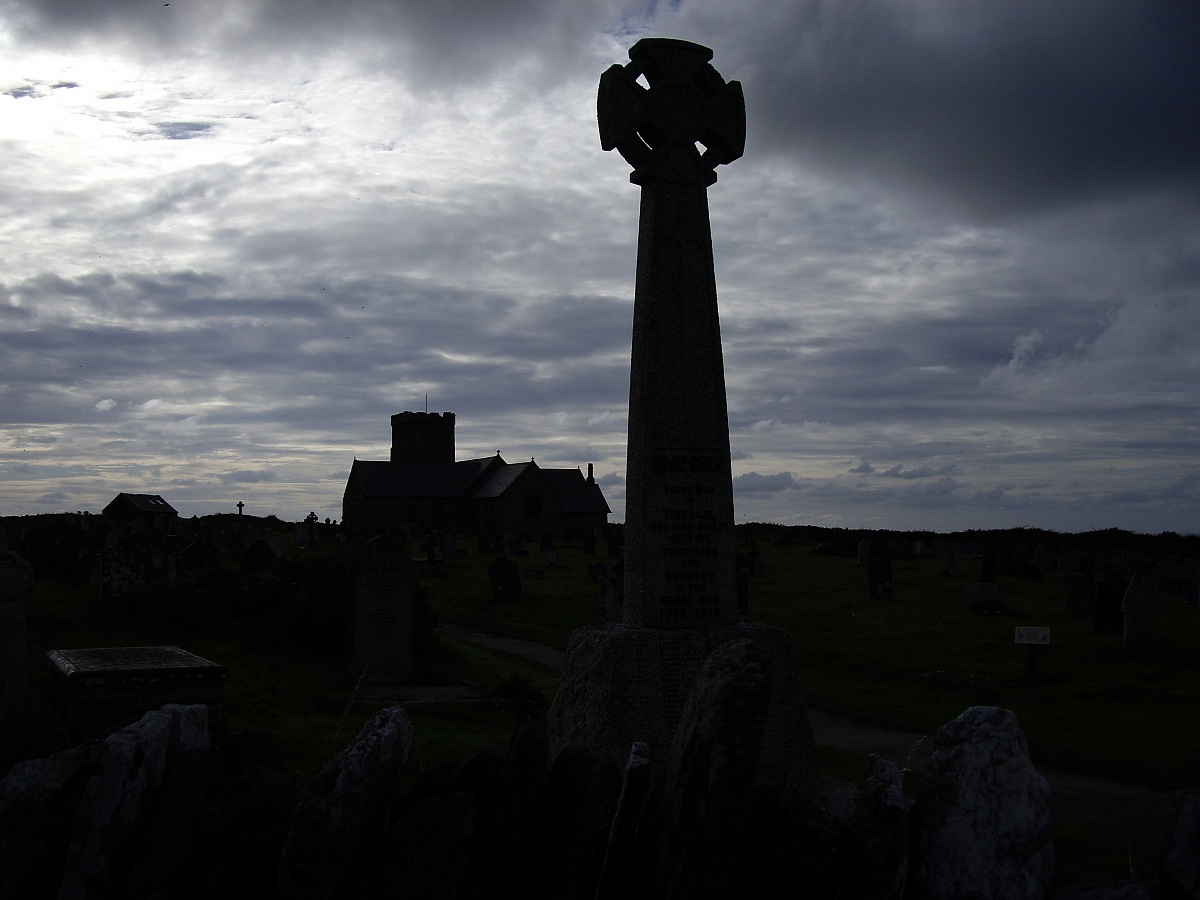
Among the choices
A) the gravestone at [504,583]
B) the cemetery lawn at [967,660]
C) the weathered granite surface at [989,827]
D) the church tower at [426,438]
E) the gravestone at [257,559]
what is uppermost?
the church tower at [426,438]

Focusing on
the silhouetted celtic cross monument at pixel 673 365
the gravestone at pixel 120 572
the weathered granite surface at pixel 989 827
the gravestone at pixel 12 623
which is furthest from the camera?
the gravestone at pixel 120 572

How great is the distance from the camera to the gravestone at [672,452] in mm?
6871

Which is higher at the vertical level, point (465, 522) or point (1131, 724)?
point (465, 522)

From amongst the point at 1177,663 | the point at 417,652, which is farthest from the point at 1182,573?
the point at 417,652

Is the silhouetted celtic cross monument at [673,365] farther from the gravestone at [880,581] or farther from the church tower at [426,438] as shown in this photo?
the church tower at [426,438]

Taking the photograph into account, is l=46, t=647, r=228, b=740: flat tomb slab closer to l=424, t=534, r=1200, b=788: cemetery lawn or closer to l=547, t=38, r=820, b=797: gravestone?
l=547, t=38, r=820, b=797: gravestone

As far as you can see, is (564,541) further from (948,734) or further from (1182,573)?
(948,734)

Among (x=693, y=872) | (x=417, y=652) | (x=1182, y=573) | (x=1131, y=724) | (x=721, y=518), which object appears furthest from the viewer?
(x=1182, y=573)

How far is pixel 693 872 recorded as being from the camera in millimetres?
3365

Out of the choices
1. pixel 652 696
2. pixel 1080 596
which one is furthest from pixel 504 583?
pixel 652 696

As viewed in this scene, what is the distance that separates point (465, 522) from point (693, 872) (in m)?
77.5

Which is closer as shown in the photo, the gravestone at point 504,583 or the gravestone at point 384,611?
the gravestone at point 384,611

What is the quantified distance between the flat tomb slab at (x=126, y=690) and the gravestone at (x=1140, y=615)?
14109 millimetres

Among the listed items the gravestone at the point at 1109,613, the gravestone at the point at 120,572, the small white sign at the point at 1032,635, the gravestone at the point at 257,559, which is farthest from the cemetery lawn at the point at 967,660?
the gravestone at the point at 120,572
